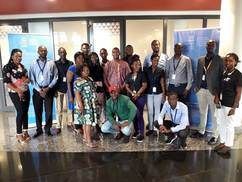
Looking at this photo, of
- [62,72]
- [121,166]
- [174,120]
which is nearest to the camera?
[121,166]

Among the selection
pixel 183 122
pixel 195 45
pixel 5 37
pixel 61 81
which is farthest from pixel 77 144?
pixel 5 37

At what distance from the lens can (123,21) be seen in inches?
210

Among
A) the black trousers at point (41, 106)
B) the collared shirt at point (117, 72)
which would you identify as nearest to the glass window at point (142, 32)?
the collared shirt at point (117, 72)

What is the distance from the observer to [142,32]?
5.50 metres

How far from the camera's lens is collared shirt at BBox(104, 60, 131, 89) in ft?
13.1

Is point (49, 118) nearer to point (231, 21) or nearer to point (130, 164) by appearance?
point (130, 164)

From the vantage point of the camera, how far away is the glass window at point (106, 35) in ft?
17.7

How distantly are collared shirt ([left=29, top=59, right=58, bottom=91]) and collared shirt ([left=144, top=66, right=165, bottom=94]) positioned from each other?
5.30ft

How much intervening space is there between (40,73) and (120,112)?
1.50 metres

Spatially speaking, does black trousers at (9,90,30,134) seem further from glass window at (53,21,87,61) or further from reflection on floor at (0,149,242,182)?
glass window at (53,21,87,61)

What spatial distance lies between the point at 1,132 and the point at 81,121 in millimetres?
1840

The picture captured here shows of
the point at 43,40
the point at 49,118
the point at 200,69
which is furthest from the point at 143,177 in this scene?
the point at 43,40

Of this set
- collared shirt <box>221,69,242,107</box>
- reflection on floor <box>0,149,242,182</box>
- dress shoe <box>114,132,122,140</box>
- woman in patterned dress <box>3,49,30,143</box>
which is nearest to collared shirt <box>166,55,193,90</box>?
collared shirt <box>221,69,242,107</box>

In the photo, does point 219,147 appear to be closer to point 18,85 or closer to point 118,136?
point 118,136
